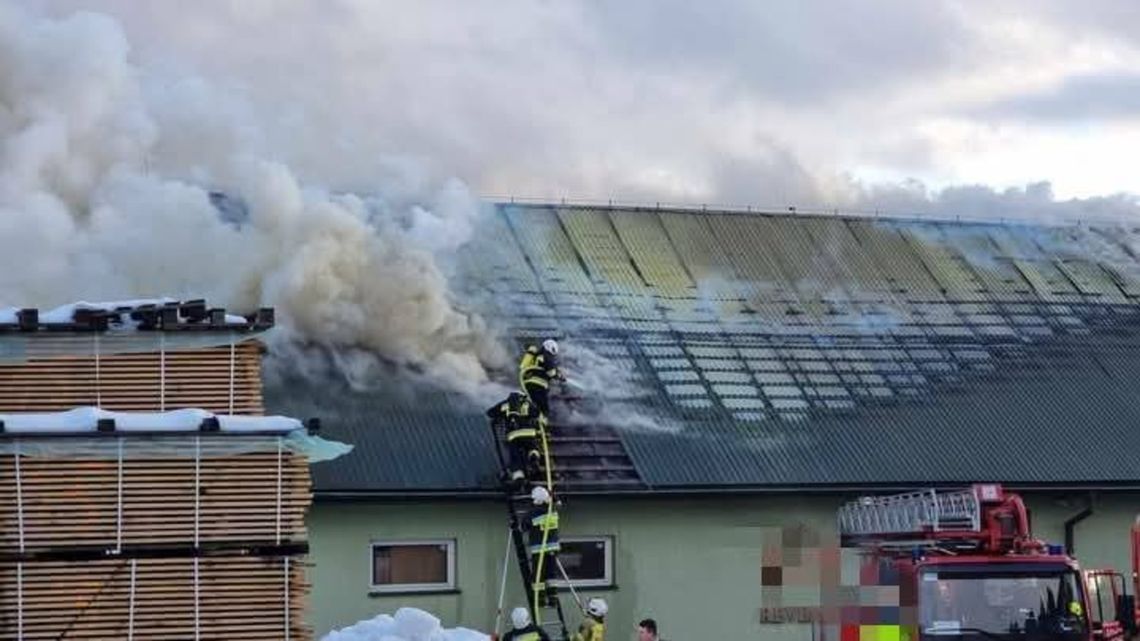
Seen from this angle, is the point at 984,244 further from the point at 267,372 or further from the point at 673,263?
the point at 267,372

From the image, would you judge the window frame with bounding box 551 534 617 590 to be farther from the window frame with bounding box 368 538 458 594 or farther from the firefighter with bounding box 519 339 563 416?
the firefighter with bounding box 519 339 563 416

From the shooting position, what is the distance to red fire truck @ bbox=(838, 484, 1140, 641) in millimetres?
14672

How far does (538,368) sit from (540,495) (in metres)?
1.38

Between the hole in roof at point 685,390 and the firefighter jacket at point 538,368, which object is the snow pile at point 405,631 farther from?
the hole in roof at point 685,390

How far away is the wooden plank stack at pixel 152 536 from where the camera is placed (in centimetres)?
1287

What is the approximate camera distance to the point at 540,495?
17.9 meters

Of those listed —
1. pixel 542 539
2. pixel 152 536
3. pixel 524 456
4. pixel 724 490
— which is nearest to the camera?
pixel 152 536

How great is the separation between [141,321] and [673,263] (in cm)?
1151

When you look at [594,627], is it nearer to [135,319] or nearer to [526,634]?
[526,634]

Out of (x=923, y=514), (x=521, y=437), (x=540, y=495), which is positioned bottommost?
(x=923, y=514)

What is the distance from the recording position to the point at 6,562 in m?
12.7

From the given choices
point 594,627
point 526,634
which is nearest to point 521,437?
point 594,627

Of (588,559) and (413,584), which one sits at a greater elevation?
(588,559)

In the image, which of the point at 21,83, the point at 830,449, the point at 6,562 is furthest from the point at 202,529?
the point at 830,449
